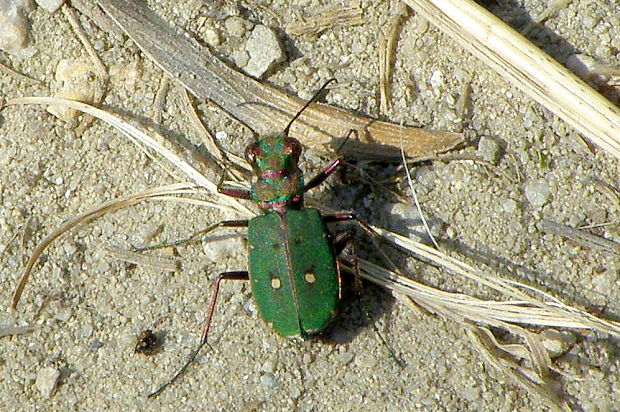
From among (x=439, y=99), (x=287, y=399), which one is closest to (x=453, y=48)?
(x=439, y=99)

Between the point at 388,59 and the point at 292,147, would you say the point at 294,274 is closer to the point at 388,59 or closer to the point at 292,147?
the point at 292,147

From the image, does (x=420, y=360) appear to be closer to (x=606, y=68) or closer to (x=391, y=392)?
(x=391, y=392)

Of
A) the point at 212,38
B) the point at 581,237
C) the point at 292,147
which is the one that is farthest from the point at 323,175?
the point at 581,237

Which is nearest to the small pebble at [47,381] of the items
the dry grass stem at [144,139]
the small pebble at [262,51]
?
the dry grass stem at [144,139]

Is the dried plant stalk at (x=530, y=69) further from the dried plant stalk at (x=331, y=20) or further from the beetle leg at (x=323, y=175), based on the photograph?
the beetle leg at (x=323, y=175)

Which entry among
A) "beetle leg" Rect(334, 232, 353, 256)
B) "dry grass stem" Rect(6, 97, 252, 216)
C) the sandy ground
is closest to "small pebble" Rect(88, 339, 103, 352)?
the sandy ground

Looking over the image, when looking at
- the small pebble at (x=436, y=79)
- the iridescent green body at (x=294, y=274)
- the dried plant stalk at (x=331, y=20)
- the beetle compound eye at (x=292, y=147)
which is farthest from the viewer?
the dried plant stalk at (x=331, y=20)
